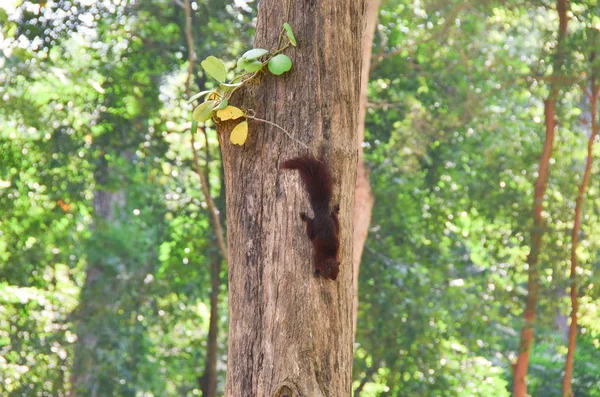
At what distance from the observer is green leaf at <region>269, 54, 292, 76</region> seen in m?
1.97

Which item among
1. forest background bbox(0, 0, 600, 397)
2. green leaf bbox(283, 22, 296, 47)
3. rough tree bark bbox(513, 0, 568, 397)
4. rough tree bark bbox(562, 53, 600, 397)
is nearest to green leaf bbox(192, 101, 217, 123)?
green leaf bbox(283, 22, 296, 47)

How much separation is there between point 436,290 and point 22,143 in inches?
178

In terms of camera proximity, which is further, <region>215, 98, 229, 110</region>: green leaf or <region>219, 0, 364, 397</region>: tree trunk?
<region>215, 98, 229, 110</region>: green leaf

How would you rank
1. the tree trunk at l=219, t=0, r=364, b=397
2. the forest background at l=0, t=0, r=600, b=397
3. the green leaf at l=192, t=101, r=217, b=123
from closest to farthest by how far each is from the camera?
1. the tree trunk at l=219, t=0, r=364, b=397
2. the green leaf at l=192, t=101, r=217, b=123
3. the forest background at l=0, t=0, r=600, b=397

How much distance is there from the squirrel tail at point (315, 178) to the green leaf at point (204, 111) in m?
0.30

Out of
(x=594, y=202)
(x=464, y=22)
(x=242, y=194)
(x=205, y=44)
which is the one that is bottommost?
(x=242, y=194)

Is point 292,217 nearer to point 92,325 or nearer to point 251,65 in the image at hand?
point 251,65

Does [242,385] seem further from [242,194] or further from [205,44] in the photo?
[205,44]

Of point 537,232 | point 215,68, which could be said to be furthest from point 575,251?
point 215,68

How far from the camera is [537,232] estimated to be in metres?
7.68

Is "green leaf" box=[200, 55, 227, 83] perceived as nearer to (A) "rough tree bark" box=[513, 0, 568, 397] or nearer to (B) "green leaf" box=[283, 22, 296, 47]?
(B) "green leaf" box=[283, 22, 296, 47]

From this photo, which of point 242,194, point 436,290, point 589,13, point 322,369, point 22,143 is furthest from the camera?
point 436,290

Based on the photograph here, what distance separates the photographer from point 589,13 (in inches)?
288

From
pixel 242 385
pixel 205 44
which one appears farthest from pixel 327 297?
pixel 205 44
